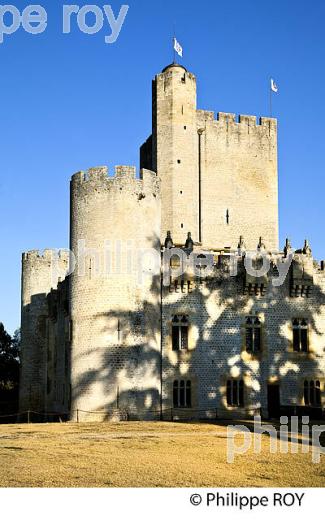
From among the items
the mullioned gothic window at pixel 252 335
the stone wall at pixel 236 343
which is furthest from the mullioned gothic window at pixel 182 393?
the mullioned gothic window at pixel 252 335

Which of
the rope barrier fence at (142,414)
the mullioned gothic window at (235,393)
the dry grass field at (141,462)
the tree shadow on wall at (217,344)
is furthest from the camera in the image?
the mullioned gothic window at (235,393)

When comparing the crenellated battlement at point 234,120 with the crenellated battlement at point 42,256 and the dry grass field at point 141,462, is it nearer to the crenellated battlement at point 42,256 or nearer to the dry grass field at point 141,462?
the crenellated battlement at point 42,256

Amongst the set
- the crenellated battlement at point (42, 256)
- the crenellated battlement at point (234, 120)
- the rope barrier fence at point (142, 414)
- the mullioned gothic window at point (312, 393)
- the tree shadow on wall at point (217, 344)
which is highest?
the crenellated battlement at point (234, 120)

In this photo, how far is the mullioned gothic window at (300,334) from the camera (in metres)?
38.9

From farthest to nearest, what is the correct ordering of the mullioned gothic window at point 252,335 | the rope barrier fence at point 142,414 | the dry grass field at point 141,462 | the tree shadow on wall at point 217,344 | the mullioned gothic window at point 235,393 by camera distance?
the mullioned gothic window at point 252,335, the mullioned gothic window at point 235,393, the tree shadow on wall at point 217,344, the rope barrier fence at point 142,414, the dry grass field at point 141,462

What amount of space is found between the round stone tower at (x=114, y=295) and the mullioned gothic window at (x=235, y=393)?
381cm

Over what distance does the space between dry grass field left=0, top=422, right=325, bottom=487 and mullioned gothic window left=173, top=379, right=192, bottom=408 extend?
8713 mm

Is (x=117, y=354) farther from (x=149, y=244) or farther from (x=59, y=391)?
(x=59, y=391)

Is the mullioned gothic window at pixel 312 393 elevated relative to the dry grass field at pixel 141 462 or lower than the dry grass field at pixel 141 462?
elevated

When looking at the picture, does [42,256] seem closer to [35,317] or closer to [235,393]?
[35,317]

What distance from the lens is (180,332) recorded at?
3738 cm

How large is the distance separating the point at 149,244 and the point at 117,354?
547cm

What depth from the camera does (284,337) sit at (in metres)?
38.7
